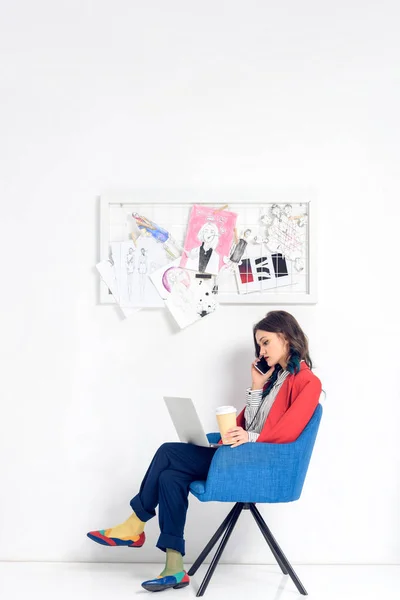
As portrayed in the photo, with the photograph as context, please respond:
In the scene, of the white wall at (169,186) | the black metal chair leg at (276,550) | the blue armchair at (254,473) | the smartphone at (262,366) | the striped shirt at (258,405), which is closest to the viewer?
the blue armchair at (254,473)

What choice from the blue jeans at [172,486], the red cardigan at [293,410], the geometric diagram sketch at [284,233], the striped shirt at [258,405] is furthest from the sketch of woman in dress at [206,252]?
the blue jeans at [172,486]

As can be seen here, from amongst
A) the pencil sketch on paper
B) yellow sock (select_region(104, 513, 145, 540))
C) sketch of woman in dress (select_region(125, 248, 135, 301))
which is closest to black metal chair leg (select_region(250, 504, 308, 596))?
yellow sock (select_region(104, 513, 145, 540))

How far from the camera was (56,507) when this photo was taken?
10.0 feet

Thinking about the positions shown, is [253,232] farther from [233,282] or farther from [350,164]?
[350,164]

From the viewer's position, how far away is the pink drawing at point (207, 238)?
3.09 metres

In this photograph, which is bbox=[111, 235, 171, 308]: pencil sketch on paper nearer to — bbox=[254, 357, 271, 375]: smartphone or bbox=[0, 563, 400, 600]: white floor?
bbox=[254, 357, 271, 375]: smartphone

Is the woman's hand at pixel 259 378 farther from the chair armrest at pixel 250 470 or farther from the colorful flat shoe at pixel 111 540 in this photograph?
the colorful flat shoe at pixel 111 540

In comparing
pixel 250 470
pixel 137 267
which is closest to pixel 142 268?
pixel 137 267

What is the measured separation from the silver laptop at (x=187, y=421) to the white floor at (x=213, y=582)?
0.55m

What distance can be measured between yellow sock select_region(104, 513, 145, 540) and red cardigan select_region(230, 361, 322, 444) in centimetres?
58

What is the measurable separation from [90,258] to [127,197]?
0.31m

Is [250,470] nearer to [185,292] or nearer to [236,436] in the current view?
[236,436]

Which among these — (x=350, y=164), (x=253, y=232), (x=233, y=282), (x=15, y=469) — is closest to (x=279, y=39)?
(x=350, y=164)

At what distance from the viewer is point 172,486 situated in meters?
2.61
